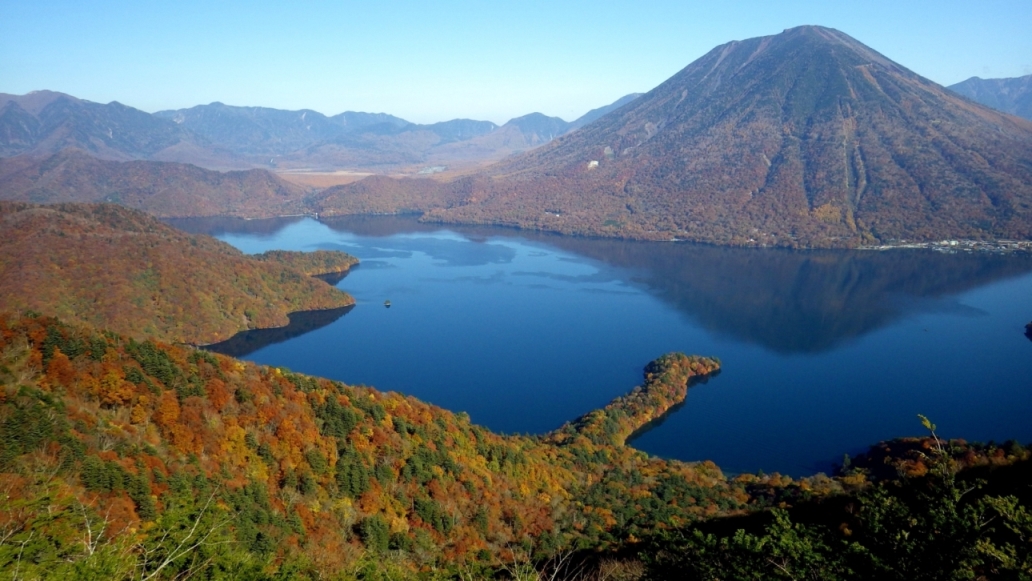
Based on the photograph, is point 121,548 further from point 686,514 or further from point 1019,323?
point 1019,323

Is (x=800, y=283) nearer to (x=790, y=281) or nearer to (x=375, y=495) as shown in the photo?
(x=790, y=281)

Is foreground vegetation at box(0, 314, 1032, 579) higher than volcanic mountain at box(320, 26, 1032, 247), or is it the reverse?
volcanic mountain at box(320, 26, 1032, 247)

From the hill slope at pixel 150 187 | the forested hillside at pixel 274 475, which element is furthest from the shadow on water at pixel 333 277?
the hill slope at pixel 150 187

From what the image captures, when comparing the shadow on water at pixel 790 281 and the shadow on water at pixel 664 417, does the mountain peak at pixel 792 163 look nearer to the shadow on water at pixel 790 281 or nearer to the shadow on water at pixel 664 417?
the shadow on water at pixel 790 281

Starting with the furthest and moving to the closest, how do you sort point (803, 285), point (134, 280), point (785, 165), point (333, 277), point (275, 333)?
point (785, 165)
point (333, 277)
point (803, 285)
point (275, 333)
point (134, 280)

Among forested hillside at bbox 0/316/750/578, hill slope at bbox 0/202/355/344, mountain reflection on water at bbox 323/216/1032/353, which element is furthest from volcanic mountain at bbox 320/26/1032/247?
forested hillside at bbox 0/316/750/578

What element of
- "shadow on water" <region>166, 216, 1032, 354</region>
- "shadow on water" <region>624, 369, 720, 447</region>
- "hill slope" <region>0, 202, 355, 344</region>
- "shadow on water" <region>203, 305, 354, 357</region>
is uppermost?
"hill slope" <region>0, 202, 355, 344</region>

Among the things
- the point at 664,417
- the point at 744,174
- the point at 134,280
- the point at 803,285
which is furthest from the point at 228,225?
the point at 664,417

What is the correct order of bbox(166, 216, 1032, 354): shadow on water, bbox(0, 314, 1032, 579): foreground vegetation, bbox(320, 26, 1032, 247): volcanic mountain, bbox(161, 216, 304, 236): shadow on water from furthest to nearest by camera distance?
bbox(161, 216, 304, 236): shadow on water → bbox(320, 26, 1032, 247): volcanic mountain → bbox(166, 216, 1032, 354): shadow on water → bbox(0, 314, 1032, 579): foreground vegetation

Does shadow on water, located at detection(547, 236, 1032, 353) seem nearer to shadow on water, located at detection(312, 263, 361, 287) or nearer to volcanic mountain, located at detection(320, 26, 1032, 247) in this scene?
volcanic mountain, located at detection(320, 26, 1032, 247)
